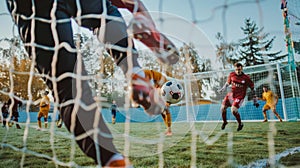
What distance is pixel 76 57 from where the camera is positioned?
89 cm

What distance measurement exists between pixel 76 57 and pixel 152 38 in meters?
0.28

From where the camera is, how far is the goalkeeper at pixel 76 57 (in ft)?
2.70

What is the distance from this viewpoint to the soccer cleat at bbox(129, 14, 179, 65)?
97cm

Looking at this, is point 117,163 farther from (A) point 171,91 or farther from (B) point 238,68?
(B) point 238,68

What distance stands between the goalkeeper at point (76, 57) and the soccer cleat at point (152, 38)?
0.05 metres

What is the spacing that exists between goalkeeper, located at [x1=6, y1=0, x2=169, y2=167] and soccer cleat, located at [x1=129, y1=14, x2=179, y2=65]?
0.16ft

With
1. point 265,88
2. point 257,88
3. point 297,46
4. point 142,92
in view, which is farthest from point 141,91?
point 257,88

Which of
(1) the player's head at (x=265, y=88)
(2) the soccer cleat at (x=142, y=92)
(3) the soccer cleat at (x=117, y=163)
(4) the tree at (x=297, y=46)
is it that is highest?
(4) the tree at (x=297, y=46)

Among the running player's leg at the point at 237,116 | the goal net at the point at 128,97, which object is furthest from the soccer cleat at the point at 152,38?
the running player's leg at the point at 237,116

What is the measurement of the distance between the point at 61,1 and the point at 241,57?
780cm

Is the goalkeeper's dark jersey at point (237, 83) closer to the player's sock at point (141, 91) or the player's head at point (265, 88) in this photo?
the player's head at point (265, 88)

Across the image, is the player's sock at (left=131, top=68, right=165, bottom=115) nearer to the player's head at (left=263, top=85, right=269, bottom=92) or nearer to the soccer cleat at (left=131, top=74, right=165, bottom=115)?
the soccer cleat at (left=131, top=74, right=165, bottom=115)

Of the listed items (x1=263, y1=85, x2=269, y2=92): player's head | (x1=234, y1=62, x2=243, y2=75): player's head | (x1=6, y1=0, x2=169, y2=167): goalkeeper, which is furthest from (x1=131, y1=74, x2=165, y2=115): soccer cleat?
(x1=263, y1=85, x2=269, y2=92): player's head

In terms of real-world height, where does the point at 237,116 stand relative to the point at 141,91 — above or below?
below
